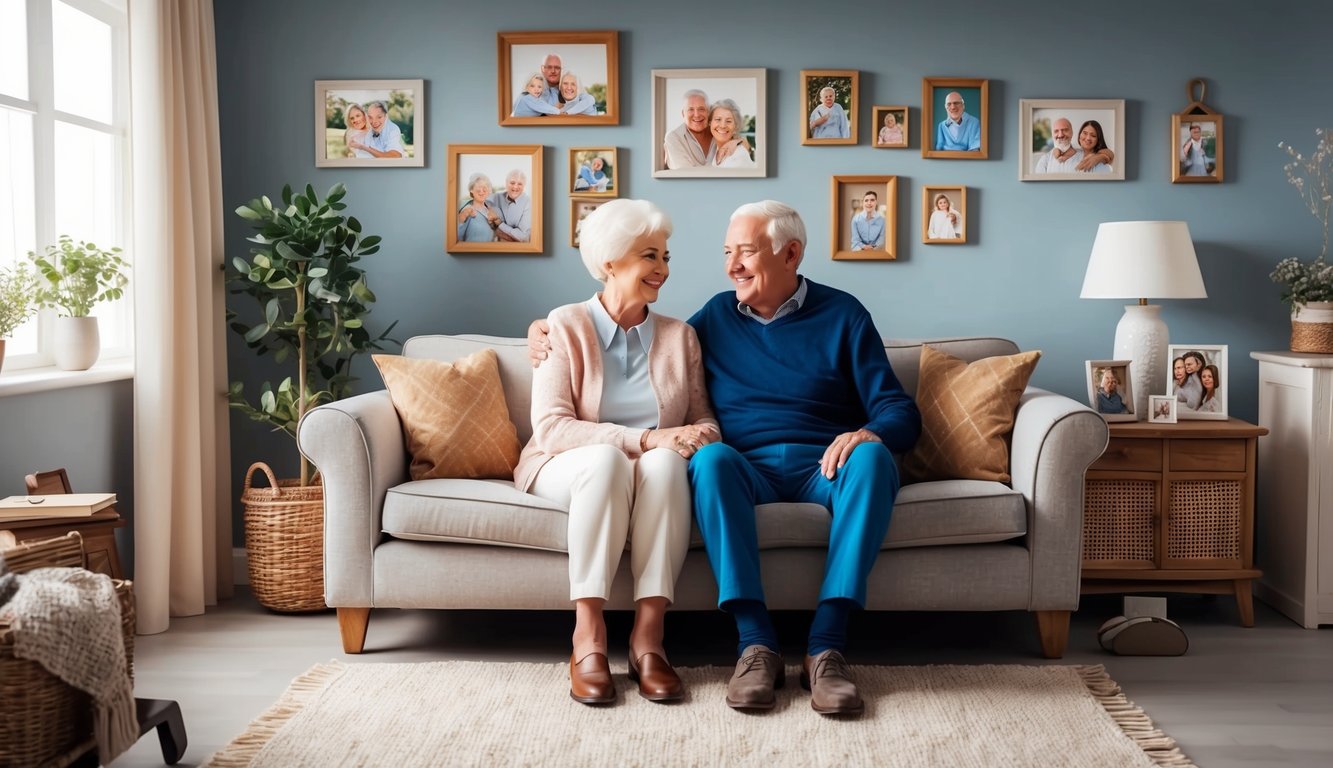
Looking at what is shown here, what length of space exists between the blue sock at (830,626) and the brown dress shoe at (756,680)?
0.09 meters

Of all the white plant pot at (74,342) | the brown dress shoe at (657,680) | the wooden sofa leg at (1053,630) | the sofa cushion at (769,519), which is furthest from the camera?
the white plant pot at (74,342)

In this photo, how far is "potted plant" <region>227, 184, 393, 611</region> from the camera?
327 cm

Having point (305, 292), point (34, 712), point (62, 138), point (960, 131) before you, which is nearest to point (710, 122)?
point (960, 131)

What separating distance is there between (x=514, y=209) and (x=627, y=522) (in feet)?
5.01

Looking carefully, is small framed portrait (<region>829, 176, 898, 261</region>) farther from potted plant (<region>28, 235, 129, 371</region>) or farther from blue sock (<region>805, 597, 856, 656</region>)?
potted plant (<region>28, 235, 129, 371</region>)

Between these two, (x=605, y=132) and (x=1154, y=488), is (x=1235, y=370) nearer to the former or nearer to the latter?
(x=1154, y=488)

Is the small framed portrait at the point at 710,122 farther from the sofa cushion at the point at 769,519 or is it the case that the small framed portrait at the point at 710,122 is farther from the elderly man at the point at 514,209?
the sofa cushion at the point at 769,519

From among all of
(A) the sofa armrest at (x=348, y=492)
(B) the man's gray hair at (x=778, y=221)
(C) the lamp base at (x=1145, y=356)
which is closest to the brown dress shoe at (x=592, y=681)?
(A) the sofa armrest at (x=348, y=492)

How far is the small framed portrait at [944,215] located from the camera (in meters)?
3.68

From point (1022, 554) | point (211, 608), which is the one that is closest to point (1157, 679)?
point (1022, 554)

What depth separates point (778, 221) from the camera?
2988 mm

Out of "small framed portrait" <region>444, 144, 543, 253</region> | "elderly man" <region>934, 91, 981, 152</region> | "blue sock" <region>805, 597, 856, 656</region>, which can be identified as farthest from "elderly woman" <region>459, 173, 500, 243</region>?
"blue sock" <region>805, 597, 856, 656</region>

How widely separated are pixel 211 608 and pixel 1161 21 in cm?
361

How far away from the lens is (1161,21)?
3.64 meters
